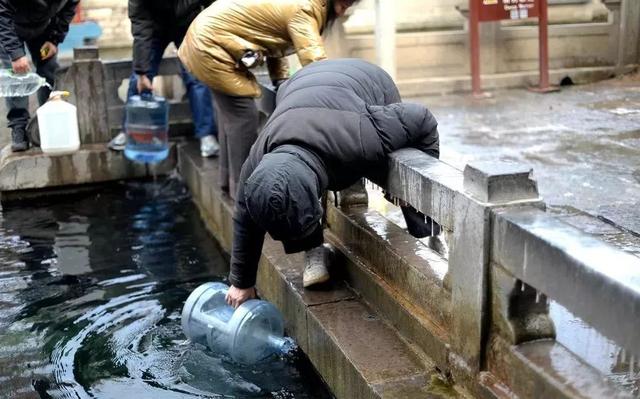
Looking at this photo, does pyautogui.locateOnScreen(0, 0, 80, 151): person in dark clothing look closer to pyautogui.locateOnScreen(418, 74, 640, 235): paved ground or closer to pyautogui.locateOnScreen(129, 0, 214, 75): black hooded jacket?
pyautogui.locateOnScreen(129, 0, 214, 75): black hooded jacket

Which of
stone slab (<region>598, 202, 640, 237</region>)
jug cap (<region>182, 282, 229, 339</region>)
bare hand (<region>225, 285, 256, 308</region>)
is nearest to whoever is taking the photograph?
bare hand (<region>225, 285, 256, 308</region>)

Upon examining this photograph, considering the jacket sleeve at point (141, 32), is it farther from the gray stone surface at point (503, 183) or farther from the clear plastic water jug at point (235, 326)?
the gray stone surface at point (503, 183)

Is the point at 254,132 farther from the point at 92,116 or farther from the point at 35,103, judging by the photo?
the point at 35,103

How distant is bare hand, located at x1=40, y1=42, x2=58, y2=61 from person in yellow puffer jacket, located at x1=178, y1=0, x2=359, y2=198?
3093 millimetres

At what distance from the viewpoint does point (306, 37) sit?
4824 mm

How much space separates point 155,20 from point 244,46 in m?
2.54

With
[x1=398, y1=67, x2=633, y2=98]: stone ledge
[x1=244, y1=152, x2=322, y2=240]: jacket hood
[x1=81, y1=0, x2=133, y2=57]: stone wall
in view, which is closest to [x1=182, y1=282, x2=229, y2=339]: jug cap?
[x1=244, y1=152, x2=322, y2=240]: jacket hood

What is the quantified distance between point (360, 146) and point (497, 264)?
1.09m

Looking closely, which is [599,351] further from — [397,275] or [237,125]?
[237,125]

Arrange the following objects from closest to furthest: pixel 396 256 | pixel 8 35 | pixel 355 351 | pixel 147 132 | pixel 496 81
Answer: pixel 355 351
pixel 396 256
pixel 8 35
pixel 147 132
pixel 496 81

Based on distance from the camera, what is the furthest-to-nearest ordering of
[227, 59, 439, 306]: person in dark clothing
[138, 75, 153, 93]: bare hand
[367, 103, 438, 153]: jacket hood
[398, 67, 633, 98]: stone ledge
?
[398, 67, 633, 98]: stone ledge < [138, 75, 153, 93]: bare hand < [367, 103, 438, 153]: jacket hood < [227, 59, 439, 306]: person in dark clothing

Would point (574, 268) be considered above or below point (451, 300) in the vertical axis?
above

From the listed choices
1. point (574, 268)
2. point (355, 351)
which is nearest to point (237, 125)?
point (355, 351)

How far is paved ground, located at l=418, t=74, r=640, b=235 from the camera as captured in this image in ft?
19.6
